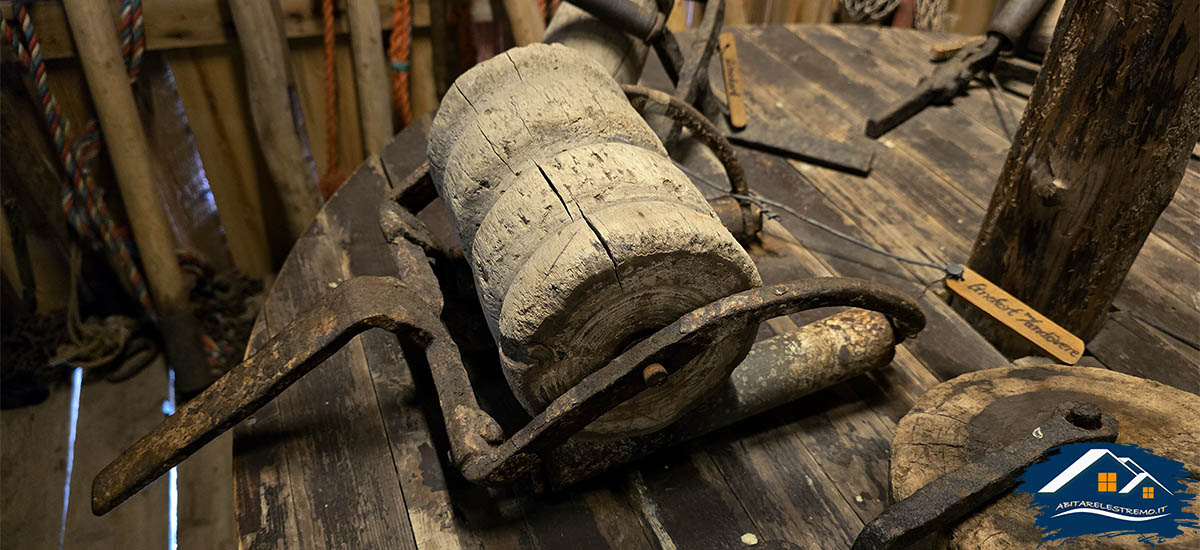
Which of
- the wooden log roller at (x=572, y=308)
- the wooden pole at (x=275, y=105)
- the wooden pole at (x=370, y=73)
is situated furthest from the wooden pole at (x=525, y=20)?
the wooden log roller at (x=572, y=308)

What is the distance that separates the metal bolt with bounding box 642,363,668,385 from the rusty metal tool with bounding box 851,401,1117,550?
1.42ft

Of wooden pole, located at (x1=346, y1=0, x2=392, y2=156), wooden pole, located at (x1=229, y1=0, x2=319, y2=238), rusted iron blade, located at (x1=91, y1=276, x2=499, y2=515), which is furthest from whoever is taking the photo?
wooden pole, located at (x1=346, y1=0, x2=392, y2=156)

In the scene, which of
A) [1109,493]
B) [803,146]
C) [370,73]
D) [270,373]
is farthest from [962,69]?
[270,373]

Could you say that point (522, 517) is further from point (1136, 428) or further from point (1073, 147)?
point (1073, 147)

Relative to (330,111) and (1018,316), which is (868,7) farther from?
(330,111)

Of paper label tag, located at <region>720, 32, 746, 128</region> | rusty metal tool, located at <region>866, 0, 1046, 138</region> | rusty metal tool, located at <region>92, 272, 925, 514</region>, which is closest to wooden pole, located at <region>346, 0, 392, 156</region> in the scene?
paper label tag, located at <region>720, 32, 746, 128</region>

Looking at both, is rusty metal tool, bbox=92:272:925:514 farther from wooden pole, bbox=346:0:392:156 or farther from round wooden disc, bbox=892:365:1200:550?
wooden pole, bbox=346:0:392:156

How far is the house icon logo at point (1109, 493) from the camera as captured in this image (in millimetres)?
1358

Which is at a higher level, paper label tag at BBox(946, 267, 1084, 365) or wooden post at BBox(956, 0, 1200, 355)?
wooden post at BBox(956, 0, 1200, 355)

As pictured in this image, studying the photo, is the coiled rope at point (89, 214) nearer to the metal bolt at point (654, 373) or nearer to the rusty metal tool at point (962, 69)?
the metal bolt at point (654, 373)

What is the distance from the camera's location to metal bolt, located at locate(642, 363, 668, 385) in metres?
1.44

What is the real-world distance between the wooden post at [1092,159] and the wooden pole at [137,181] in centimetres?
271

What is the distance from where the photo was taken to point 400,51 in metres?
3.25

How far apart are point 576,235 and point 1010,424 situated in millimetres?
937
